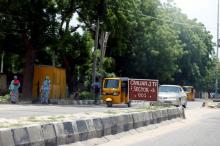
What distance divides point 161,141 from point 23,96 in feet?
76.2

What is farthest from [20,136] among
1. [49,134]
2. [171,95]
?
[171,95]

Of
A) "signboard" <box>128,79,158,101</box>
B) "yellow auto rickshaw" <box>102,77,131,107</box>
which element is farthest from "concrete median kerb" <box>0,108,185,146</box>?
"yellow auto rickshaw" <box>102,77,131,107</box>

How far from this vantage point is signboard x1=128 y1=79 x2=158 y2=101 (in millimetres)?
21000

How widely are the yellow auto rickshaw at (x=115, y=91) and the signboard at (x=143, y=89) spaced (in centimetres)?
1196

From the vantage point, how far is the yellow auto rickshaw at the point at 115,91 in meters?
33.4

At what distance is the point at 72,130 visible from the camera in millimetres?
11562

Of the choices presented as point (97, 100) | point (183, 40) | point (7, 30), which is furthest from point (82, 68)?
point (183, 40)

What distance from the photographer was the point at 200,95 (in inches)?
4011

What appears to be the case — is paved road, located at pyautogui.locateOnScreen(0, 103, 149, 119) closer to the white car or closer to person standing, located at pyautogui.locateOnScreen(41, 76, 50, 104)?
person standing, located at pyautogui.locateOnScreen(41, 76, 50, 104)

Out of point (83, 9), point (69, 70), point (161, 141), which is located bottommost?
point (161, 141)

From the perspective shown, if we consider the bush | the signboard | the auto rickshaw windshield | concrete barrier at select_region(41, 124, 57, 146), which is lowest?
concrete barrier at select_region(41, 124, 57, 146)

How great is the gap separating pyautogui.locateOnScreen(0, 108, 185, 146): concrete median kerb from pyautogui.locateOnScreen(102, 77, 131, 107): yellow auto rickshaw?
15055 mm

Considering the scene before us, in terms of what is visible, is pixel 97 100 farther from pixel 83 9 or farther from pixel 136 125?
pixel 136 125

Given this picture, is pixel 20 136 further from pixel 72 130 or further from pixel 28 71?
pixel 28 71
